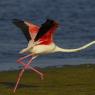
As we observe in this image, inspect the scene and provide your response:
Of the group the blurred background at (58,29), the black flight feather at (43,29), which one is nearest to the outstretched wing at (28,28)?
the black flight feather at (43,29)

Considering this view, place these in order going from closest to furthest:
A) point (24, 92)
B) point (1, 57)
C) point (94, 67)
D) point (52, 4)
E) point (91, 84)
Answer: point (24, 92), point (91, 84), point (94, 67), point (1, 57), point (52, 4)

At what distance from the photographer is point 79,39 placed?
2559cm

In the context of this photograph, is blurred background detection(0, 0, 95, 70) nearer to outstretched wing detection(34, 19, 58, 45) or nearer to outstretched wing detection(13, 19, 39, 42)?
outstretched wing detection(13, 19, 39, 42)

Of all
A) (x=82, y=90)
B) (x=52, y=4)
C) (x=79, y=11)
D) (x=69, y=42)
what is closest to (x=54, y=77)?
(x=82, y=90)

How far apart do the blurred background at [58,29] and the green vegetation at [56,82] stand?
4.19 feet

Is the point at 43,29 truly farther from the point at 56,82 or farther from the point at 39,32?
the point at 56,82

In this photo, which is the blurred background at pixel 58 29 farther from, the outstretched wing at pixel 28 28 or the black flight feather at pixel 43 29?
the black flight feather at pixel 43 29

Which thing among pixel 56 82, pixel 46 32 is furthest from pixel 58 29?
pixel 46 32

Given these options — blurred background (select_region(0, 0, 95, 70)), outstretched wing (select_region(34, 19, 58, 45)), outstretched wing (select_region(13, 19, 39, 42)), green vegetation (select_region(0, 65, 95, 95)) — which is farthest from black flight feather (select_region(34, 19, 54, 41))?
blurred background (select_region(0, 0, 95, 70))

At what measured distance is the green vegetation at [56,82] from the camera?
49.6 feet

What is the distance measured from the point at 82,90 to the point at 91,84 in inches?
34.8

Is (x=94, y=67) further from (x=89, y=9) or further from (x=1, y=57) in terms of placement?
(x=89, y=9)

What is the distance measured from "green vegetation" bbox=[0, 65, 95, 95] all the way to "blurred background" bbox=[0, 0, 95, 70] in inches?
50.2

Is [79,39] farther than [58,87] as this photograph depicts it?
Yes
